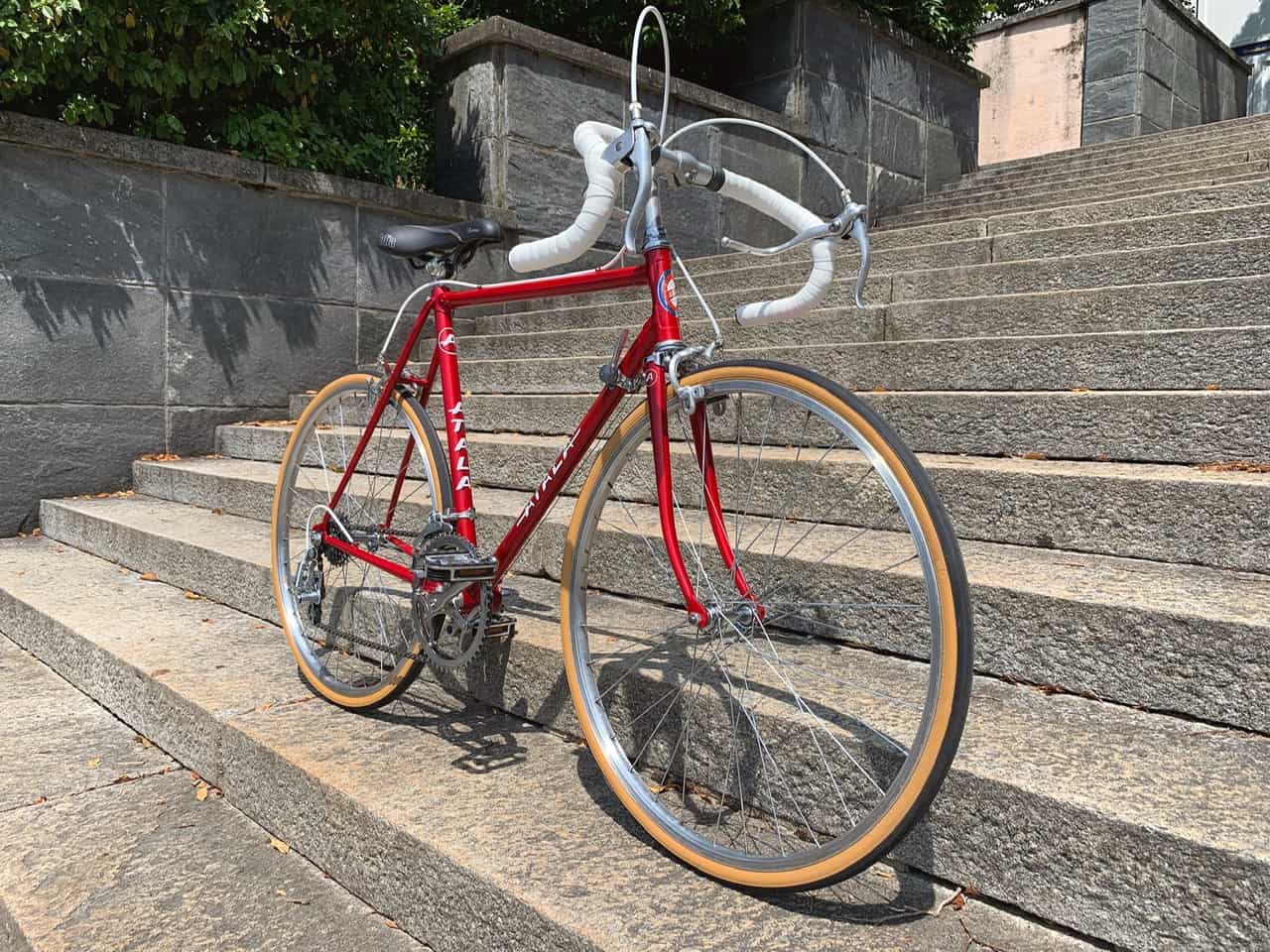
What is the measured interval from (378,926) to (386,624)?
1000mm

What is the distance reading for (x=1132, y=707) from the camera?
6.70 ft

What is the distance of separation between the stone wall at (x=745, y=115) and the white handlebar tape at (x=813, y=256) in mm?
4193

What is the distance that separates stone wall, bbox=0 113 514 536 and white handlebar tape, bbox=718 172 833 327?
4.68 m

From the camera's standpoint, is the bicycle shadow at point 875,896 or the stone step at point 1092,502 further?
the stone step at point 1092,502

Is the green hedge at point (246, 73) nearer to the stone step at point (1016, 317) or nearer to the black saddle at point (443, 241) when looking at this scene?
the stone step at point (1016, 317)

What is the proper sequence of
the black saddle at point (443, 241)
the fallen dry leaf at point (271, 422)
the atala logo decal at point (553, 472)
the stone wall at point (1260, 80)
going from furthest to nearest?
the stone wall at point (1260, 80) < the fallen dry leaf at point (271, 422) < the black saddle at point (443, 241) < the atala logo decal at point (553, 472)

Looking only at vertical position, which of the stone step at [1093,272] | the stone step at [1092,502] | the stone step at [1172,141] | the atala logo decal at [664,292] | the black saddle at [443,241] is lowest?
the stone step at [1092,502]

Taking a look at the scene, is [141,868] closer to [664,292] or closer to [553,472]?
[553,472]

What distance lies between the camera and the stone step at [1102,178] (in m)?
6.18

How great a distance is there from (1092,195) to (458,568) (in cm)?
577

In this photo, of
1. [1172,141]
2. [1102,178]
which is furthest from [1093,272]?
[1172,141]

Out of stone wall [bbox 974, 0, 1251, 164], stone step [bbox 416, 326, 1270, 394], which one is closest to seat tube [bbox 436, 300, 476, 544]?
stone step [bbox 416, 326, 1270, 394]

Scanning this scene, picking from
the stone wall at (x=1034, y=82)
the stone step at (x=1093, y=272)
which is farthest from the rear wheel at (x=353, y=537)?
the stone wall at (x=1034, y=82)

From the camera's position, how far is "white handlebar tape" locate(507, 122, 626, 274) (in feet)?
6.53
